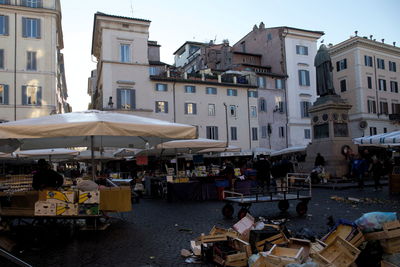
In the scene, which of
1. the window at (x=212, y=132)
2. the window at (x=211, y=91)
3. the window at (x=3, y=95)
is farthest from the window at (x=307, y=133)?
the window at (x=3, y=95)

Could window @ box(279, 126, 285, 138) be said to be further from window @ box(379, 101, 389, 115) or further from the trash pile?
the trash pile

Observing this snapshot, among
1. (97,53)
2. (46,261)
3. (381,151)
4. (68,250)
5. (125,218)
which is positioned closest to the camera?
(46,261)

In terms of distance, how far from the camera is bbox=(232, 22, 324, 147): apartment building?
139ft

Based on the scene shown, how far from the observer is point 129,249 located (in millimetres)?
6379

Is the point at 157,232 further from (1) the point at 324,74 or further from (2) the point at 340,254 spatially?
(1) the point at 324,74

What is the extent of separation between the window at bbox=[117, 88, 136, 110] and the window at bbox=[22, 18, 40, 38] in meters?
8.68

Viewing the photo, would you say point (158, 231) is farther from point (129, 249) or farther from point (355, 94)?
point (355, 94)

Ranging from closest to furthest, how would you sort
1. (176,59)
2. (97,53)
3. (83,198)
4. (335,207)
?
(83,198) < (335,207) < (97,53) < (176,59)

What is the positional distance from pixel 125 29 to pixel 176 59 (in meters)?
25.2

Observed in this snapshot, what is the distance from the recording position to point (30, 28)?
32.5 meters

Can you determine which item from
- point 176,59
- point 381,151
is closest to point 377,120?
point 381,151

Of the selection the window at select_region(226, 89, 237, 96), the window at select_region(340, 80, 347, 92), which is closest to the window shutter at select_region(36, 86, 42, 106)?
the window at select_region(226, 89, 237, 96)

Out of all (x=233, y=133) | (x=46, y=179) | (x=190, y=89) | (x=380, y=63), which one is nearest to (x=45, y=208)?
(x=46, y=179)

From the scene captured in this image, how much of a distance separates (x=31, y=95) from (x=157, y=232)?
2785 centimetres
